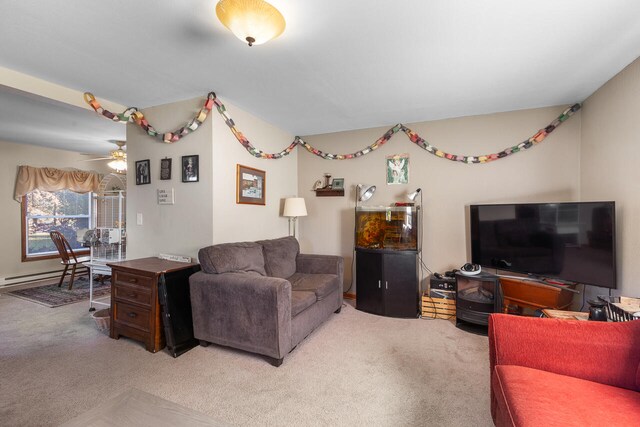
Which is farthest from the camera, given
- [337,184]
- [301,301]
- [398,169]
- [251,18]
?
[337,184]

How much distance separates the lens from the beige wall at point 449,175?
3.09m

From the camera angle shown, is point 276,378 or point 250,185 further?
point 250,185

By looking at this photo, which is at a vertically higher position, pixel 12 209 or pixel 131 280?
pixel 12 209

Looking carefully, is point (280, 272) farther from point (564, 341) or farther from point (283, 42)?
point (564, 341)

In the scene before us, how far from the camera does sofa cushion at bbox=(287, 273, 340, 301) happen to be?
280 centimetres

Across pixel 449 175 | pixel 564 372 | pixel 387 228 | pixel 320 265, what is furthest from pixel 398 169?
pixel 564 372

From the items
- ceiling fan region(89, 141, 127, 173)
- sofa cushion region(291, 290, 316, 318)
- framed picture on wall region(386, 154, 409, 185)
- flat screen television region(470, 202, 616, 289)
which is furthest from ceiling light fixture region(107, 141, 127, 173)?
flat screen television region(470, 202, 616, 289)

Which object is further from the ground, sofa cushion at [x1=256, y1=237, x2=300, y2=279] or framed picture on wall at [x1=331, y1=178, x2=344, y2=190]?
framed picture on wall at [x1=331, y1=178, x2=344, y2=190]

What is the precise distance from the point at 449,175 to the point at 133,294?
3.54 m

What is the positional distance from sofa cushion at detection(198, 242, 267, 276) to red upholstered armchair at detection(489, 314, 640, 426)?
1.94 m

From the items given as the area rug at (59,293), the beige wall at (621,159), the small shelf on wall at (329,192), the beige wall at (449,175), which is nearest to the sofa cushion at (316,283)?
the beige wall at (449,175)

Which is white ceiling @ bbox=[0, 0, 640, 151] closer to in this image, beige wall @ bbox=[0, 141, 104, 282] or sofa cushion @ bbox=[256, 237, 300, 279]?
sofa cushion @ bbox=[256, 237, 300, 279]

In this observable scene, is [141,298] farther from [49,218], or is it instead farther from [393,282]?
[49,218]

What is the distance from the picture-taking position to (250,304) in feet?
7.38
